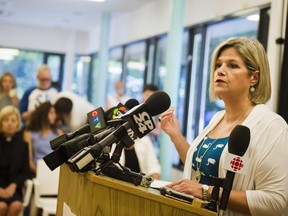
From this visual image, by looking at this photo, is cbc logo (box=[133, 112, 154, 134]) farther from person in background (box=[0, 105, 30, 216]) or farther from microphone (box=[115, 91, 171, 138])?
person in background (box=[0, 105, 30, 216])

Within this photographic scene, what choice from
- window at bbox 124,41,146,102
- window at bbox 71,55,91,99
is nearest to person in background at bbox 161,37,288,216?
window at bbox 124,41,146,102

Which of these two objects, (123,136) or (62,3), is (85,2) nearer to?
(62,3)

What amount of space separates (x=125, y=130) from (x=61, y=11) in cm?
862

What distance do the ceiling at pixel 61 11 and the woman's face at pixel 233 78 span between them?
19.6ft

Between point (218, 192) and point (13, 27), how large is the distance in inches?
450

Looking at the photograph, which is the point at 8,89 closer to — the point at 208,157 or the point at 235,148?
the point at 208,157

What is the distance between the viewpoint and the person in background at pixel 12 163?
402 centimetres

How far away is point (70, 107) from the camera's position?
4.72 metres

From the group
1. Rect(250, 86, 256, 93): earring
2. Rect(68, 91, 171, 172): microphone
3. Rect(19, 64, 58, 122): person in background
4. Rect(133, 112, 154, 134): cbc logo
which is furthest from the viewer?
Rect(19, 64, 58, 122): person in background

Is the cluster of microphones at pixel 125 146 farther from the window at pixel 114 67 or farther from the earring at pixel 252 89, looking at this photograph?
the window at pixel 114 67

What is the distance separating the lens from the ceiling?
27.3 feet

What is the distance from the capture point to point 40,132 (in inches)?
180

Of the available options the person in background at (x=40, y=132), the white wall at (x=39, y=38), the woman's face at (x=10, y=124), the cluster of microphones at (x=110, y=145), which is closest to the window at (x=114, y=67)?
the white wall at (x=39, y=38)

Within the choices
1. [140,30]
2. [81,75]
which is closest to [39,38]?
[81,75]
